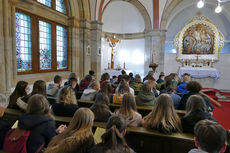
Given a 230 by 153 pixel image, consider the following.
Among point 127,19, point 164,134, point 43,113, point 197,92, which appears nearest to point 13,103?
point 43,113

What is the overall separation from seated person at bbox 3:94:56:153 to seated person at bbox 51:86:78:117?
0.70 meters

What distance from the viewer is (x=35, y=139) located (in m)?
1.79

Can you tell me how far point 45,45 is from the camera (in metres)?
7.12

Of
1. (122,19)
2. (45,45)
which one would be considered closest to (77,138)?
(45,45)

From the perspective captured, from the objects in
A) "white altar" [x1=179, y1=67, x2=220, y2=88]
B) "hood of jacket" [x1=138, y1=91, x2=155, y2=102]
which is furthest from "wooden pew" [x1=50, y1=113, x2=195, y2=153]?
"white altar" [x1=179, y1=67, x2=220, y2=88]

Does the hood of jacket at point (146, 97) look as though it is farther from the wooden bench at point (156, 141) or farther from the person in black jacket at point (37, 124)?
the person in black jacket at point (37, 124)

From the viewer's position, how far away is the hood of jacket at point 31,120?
1.75 meters

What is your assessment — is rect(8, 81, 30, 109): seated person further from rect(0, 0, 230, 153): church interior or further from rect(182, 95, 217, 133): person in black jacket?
rect(182, 95, 217, 133): person in black jacket

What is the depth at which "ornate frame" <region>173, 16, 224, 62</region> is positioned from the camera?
1145 centimetres

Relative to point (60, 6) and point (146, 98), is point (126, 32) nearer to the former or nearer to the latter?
point (60, 6)

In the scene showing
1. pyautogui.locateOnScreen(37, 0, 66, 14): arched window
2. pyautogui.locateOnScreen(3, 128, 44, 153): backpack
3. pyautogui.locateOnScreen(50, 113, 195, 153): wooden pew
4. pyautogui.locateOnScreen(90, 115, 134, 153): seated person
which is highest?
pyautogui.locateOnScreen(37, 0, 66, 14): arched window

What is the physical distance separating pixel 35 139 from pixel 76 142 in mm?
592

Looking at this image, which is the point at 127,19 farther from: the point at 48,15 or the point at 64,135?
the point at 64,135

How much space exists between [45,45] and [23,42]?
1089 millimetres
